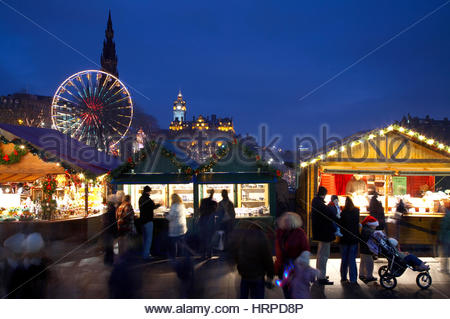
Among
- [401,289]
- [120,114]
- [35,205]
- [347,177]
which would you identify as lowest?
[401,289]

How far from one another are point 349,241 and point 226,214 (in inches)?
118

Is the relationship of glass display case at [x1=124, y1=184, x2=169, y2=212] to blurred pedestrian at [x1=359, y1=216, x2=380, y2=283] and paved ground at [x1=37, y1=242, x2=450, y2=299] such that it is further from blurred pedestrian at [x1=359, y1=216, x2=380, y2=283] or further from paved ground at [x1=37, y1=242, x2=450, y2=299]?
blurred pedestrian at [x1=359, y1=216, x2=380, y2=283]

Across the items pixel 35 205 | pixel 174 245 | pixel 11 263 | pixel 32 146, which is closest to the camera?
pixel 11 263

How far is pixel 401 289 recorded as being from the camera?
5297mm

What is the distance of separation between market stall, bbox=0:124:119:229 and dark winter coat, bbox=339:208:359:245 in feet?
23.2

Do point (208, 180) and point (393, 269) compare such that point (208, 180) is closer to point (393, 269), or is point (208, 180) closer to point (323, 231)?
point (323, 231)

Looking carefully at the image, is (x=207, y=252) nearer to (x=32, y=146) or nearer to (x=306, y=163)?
(x=306, y=163)

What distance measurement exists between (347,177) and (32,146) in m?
10.3

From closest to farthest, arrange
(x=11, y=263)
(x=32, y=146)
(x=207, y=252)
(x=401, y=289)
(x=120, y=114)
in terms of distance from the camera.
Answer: (x=401, y=289) → (x=11, y=263) → (x=207, y=252) → (x=32, y=146) → (x=120, y=114)

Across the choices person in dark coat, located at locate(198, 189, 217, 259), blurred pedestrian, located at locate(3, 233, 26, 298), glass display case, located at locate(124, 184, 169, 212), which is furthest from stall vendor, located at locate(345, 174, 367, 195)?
blurred pedestrian, located at locate(3, 233, 26, 298)

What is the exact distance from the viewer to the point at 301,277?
372 cm

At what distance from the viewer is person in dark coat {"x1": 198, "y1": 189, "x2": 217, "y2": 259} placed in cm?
712

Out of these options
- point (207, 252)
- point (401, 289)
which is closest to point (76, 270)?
point (207, 252)
